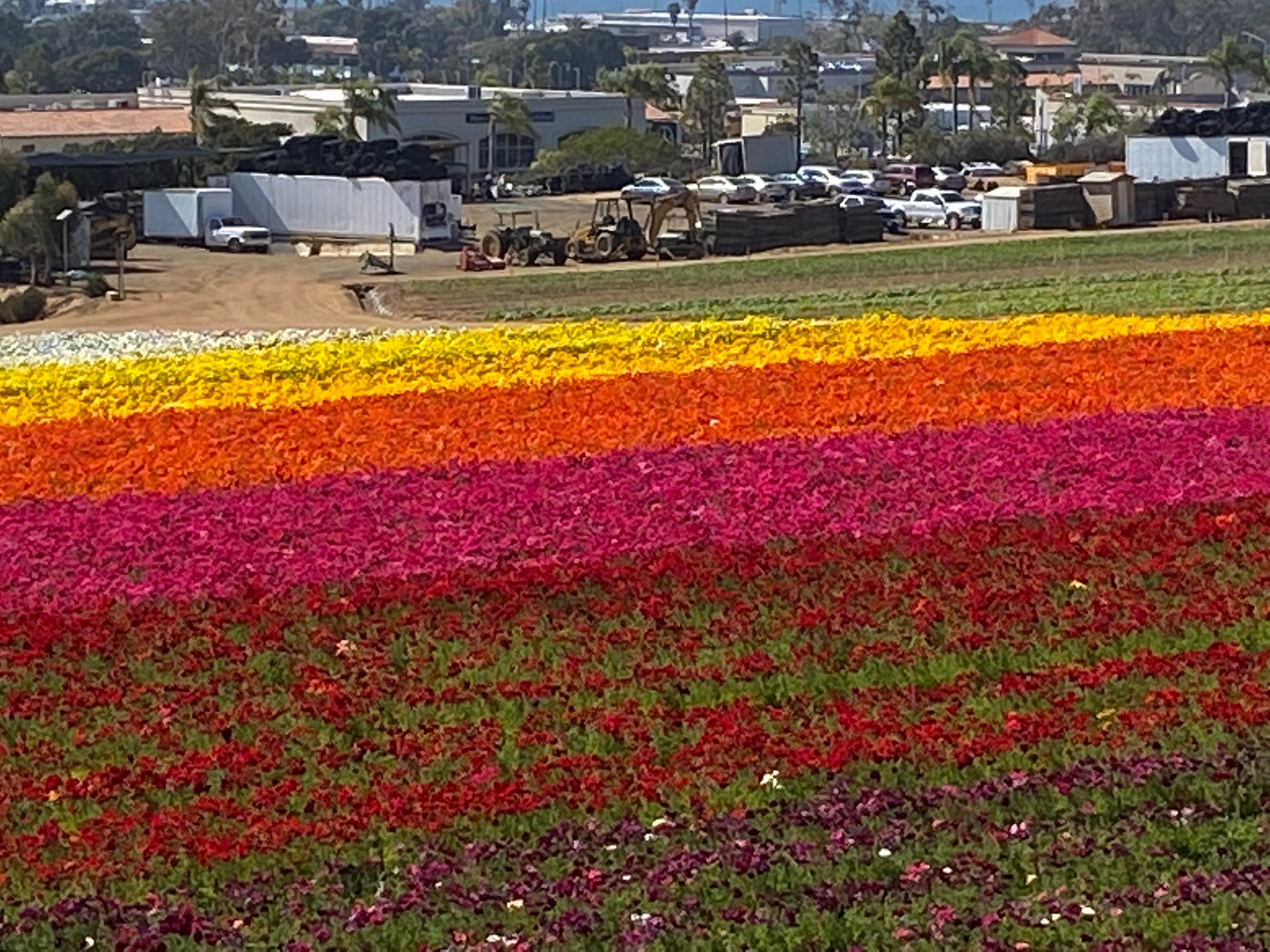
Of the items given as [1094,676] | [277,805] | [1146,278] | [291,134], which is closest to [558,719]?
[277,805]

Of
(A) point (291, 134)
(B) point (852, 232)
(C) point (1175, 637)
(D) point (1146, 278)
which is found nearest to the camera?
(C) point (1175, 637)

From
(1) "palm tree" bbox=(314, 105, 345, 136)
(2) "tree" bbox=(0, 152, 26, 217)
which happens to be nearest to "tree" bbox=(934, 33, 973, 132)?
(1) "palm tree" bbox=(314, 105, 345, 136)

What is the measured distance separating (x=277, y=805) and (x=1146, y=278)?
39607mm

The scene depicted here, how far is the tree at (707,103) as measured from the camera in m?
145

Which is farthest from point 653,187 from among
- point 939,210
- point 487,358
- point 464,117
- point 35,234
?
point 487,358

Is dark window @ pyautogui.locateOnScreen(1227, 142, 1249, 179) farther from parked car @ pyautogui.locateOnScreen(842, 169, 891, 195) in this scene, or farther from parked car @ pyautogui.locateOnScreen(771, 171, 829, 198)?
parked car @ pyautogui.locateOnScreen(771, 171, 829, 198)

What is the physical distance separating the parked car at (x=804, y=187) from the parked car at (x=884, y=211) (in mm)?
14097

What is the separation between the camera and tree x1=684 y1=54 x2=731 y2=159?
477ft

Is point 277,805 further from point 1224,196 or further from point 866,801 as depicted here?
point 1224,196

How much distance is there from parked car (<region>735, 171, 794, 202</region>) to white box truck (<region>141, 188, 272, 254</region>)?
22.3m

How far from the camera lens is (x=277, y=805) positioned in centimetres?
1487

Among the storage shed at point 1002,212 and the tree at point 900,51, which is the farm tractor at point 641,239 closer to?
the storage shed at point 1002,212

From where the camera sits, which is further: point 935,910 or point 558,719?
point 558,719

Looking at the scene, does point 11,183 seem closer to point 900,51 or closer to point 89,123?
point 89,123
